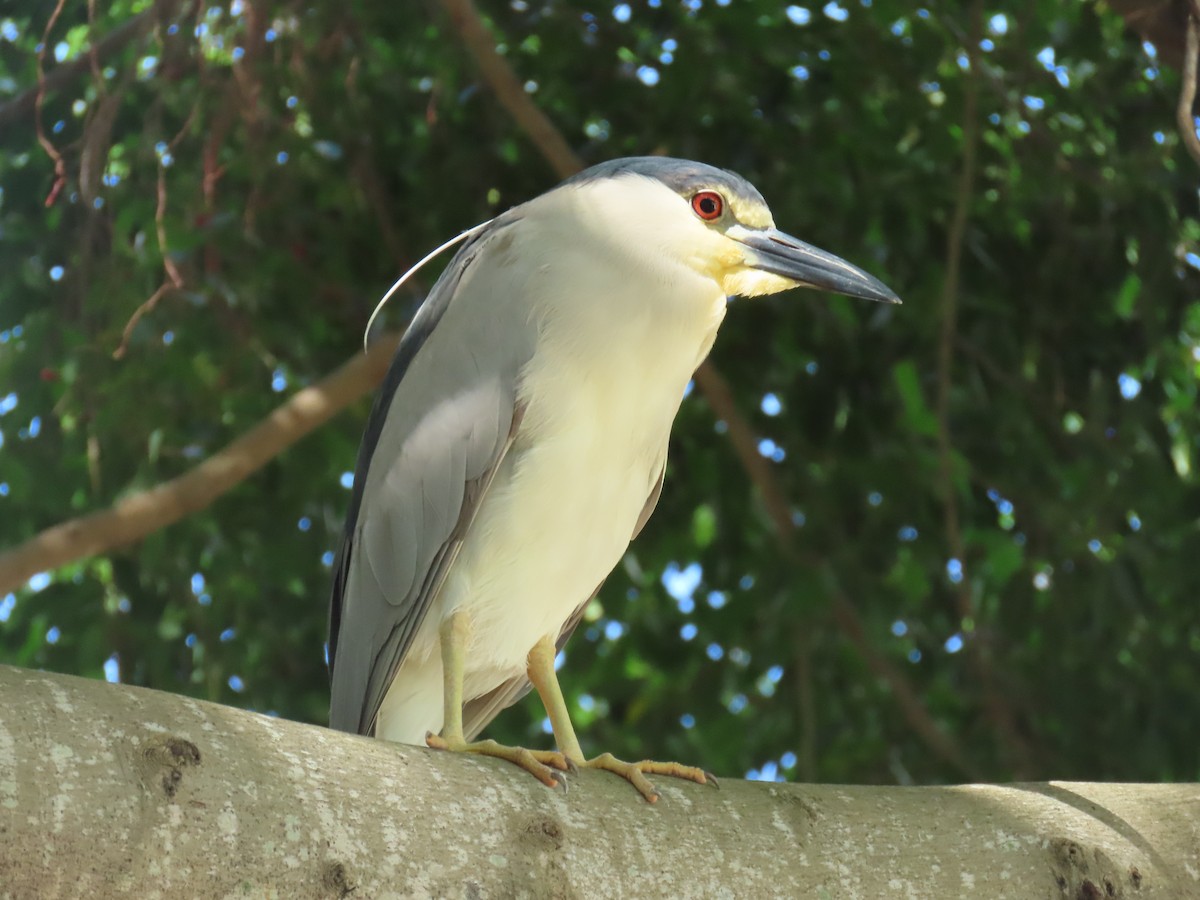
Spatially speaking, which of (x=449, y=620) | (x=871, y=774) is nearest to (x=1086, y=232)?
(x=871, y=774)

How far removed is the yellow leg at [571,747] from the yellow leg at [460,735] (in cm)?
7

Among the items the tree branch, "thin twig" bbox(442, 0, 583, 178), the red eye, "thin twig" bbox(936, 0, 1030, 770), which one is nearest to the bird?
the red eye

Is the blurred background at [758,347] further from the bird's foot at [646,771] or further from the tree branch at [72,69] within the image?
the bird's foot at [646,771]

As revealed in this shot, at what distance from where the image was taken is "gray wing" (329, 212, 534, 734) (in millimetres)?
2320

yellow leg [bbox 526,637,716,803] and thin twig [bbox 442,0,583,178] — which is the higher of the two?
thin twig [bbox 442,0,583,178]

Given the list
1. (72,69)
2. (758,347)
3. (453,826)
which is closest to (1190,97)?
(453,826)

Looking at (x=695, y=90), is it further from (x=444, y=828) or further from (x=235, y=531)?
(x=444, y=828)

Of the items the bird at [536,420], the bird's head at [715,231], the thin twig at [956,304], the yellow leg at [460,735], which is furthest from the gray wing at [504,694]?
the thin twig at [956,304]

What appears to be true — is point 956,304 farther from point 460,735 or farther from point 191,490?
point 460,735

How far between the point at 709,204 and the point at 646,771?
1077 millimetres

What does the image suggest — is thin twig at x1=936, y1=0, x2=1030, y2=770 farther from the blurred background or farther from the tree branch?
the tree branch

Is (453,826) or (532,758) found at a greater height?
(453,826)

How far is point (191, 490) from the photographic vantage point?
132 inches

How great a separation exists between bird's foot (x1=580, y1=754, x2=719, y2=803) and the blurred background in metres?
1.82
